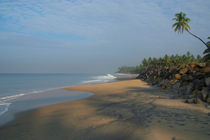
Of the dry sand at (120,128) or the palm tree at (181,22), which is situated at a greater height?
the palm tree at (181,22)

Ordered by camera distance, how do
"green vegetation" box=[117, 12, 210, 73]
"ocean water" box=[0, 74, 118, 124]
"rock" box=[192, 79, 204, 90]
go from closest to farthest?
"ocean water" box=[0, 74, 118, 124]
"rock" box=[192, 79, 204, 90]
"green vegetation" box=[117, 12, 210, 73]

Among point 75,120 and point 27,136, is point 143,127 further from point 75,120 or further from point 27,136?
point 27,136

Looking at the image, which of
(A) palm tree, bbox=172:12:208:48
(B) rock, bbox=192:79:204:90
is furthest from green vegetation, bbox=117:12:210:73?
(B) rock, bbox=192:79:204:90

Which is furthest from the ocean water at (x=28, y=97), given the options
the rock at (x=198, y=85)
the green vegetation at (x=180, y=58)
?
the green vegetation at (x=180, y=58)

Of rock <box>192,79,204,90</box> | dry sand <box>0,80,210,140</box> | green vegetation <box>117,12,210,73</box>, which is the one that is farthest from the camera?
green vegetation <box>117,12,210,73</box>

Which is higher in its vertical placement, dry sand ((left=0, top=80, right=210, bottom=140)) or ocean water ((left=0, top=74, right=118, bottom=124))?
dry sand ((left=0, top=80, right=210, bottom=140))

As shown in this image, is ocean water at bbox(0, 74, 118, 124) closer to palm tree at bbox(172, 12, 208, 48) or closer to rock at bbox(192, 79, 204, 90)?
rock at bbox(192, 79, 204, 90)

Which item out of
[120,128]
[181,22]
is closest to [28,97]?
[120,128]

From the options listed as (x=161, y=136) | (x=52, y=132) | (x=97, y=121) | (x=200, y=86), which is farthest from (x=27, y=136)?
(x=200, y=86)

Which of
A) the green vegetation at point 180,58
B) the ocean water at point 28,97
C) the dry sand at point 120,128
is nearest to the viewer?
the dry sand at point 120,128

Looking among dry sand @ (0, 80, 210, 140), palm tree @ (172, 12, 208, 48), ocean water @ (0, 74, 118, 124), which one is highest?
palm tree @ (172, 12, 208, 48)

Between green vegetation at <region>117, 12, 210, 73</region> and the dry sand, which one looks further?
green vegetation at <region>117, 12, 210, 73</region>

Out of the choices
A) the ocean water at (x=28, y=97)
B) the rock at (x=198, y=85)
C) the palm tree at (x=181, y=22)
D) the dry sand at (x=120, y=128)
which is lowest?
the ocean water at (x=28, y=97)

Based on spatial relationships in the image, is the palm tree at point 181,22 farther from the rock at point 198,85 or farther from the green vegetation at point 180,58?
the rock at point 198,85
